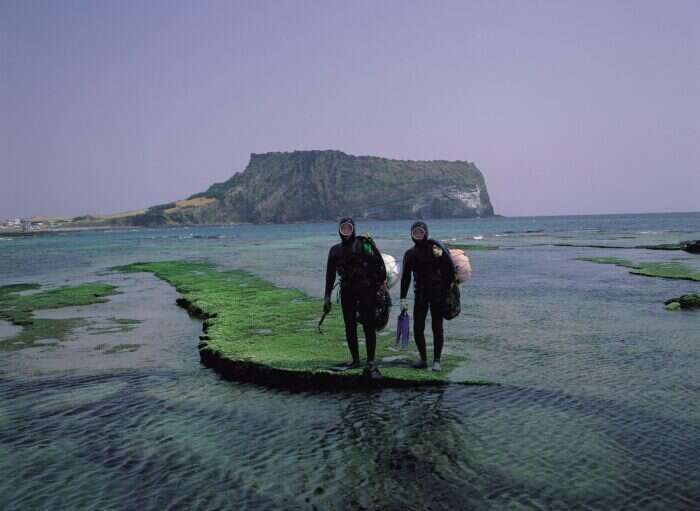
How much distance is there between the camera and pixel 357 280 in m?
9.96

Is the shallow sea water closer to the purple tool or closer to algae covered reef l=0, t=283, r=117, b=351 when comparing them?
the purple tool

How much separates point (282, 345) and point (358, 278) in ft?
11.4

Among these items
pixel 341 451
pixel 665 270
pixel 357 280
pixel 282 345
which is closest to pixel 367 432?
pixel 341 451

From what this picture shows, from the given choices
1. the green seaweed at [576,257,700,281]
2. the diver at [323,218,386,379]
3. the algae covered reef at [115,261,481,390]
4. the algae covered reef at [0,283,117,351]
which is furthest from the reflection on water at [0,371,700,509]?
the green seaweed at [576,257,700,281]

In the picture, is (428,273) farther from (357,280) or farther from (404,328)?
(404,328)

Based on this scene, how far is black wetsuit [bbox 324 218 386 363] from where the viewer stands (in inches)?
391

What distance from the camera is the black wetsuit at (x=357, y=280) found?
9922mm

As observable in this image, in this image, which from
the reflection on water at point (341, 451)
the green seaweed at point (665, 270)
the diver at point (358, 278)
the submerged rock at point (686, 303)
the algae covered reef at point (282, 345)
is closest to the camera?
the reflection on water at point (341, 451)

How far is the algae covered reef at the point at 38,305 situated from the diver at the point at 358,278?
9.26 meters

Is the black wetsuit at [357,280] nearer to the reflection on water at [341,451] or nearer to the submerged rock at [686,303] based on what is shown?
the reflection on water at [341,451]

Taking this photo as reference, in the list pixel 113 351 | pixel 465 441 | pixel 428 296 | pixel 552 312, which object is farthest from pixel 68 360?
pixel 552 312

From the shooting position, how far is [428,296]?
33.5ft

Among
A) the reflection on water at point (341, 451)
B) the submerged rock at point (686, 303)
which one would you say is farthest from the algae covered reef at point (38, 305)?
the submerged rock at point (686, 303)

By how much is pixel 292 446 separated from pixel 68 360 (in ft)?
25.4
